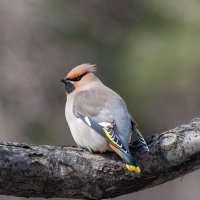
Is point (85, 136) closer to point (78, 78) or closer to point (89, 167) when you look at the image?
point (89, 167)

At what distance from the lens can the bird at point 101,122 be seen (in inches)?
211

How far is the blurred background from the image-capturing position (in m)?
10.8

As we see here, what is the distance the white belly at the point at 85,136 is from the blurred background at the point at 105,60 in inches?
175

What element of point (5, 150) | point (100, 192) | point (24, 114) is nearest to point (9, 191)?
point (5, 150)

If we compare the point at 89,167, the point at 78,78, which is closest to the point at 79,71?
the point at 78,78

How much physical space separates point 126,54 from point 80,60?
2.91 ft

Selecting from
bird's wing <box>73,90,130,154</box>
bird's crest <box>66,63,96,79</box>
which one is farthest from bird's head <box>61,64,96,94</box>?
bird's wing <box>73,90,130,154</box>

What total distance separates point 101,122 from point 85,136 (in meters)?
0.19

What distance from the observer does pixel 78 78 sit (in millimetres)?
6586

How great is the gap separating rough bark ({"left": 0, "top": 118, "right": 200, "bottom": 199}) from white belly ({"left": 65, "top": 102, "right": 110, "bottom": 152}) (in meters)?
0.10

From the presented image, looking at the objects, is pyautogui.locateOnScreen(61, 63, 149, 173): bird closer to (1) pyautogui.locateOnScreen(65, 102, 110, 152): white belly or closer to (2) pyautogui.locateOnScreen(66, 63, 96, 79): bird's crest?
(1) pyautogui.locateOnScreen(65, 102, 110, 152): white belly

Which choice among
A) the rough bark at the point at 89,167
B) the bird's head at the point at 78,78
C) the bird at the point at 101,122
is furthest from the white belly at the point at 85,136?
the bird's head at the point at 78,78

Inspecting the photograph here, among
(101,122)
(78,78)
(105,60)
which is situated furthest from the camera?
(105,60)

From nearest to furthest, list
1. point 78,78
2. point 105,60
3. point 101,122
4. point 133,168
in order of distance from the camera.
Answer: point 133,168
point 101,122
point 78,78
point 105,60
